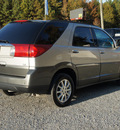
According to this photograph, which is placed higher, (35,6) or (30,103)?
(35,6)

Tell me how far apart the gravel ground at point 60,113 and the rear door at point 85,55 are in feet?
1.75

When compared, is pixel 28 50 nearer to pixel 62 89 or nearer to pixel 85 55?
pixel 62 89

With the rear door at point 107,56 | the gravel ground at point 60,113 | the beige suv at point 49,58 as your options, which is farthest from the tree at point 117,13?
the gravel ground at point 60,113

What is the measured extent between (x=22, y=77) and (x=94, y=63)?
1.94 m

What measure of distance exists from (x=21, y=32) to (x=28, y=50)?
537 millimetres

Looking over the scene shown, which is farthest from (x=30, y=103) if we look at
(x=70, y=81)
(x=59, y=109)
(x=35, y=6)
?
(x=35, y=6)

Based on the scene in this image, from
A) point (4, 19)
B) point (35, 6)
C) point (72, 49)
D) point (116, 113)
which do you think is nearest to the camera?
point (116, 113)

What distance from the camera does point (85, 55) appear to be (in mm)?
4586

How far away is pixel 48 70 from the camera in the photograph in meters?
3.76

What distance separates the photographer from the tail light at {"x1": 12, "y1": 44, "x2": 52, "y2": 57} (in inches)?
141

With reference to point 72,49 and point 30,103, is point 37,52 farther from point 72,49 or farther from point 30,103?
point 30,103

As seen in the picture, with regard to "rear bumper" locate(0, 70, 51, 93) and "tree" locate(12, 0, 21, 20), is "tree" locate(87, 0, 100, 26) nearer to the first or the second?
"tree" locate(12, 0, 21, 20)

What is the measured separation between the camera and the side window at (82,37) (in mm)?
4502

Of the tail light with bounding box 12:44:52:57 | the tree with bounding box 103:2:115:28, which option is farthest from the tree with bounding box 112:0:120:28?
the tail light with bounding box 12:44:52:57
